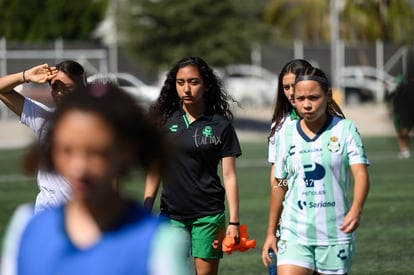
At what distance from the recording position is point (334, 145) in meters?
6.45

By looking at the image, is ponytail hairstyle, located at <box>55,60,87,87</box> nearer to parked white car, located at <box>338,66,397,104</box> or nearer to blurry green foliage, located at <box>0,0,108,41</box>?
parked white car, located at <box>338,66,397,104</box>

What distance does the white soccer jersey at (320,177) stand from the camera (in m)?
6.45

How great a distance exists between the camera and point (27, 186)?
21734mm

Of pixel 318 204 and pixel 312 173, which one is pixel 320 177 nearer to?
pixel 312 173

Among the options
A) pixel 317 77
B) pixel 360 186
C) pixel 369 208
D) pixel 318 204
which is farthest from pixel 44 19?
pixel 360 186

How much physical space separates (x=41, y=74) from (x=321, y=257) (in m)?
2.06

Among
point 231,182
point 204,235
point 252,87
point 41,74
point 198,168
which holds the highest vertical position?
point 41,74

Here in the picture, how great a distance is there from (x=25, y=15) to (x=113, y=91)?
5089cm

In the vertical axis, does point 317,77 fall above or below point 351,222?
above

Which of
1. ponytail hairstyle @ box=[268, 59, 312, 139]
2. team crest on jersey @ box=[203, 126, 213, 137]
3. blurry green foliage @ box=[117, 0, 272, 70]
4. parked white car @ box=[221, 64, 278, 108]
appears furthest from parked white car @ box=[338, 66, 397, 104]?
team crest on jersey @ box=[203, 126, 213, 137]

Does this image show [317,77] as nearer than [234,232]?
Yes

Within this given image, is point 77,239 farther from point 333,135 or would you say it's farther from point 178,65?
point 178,65

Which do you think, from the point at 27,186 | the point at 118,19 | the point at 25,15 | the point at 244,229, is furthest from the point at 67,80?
the point at 25,15

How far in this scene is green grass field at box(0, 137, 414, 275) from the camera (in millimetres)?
11578
